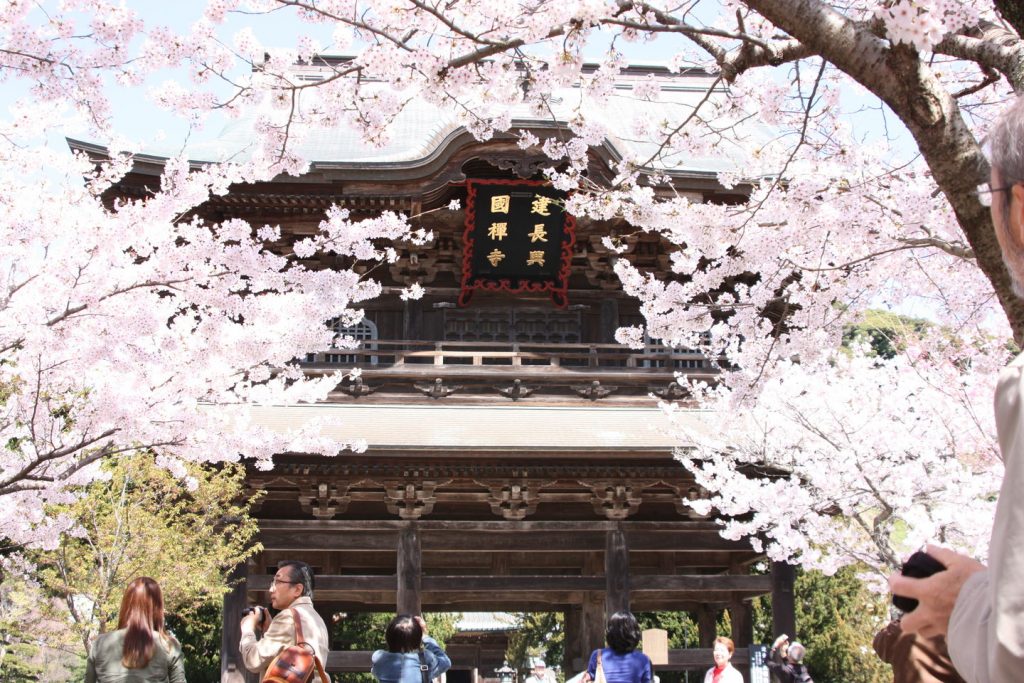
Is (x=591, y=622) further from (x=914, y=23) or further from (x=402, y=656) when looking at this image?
(x=914, y=23)

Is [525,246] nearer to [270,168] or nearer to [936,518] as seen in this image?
[936,518]

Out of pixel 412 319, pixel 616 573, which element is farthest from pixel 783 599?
pixel 412 319

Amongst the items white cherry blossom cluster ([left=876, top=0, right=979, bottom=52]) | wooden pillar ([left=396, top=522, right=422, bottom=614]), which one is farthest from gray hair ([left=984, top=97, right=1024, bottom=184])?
wooden pillar ([left=396, top=522, right=422, bottom=614])

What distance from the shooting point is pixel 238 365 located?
8672mm

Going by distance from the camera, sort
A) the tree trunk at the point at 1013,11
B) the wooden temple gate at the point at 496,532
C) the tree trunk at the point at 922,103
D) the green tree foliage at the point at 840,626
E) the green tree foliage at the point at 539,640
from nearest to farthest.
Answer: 1. the tree trunk at the point at 1013,11
2. the tree trunk at the point at 922,103
3. the wooden temple gate at the point at 496,532
4. the green tree foliage at the point at 840,626
5. the green tree foliage at the point at 539,640

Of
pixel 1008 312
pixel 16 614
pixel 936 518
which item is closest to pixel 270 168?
pixel 1008 312

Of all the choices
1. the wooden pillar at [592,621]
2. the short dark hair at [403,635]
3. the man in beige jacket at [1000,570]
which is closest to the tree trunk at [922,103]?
the man in beige jacket at [1000,570]

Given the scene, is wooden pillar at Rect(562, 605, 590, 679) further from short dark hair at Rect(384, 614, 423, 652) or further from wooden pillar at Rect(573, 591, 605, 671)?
short dark hair at Rect(384, 614, 423, 652)

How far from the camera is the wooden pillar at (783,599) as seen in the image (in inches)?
471

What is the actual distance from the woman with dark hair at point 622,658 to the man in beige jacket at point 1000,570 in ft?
12.6

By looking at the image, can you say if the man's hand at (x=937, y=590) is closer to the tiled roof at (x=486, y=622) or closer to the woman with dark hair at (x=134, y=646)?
the woman with dark hair at (x=134, y=646)

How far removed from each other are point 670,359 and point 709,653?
3427 mm

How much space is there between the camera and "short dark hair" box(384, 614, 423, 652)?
18.3 feet

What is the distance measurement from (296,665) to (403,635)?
1.62 meters
